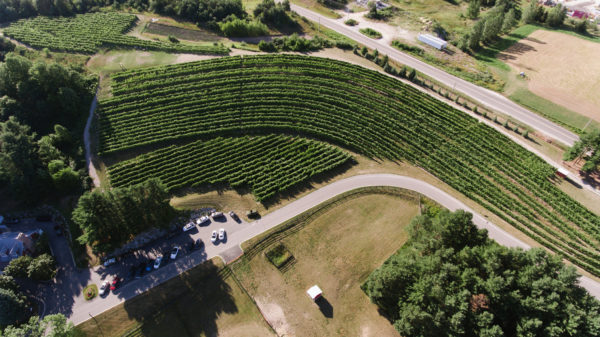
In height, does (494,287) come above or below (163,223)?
above

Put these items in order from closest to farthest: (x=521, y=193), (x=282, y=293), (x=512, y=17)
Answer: (x=282, y=293)
(x=521, y=193)
(x=512, y=17)

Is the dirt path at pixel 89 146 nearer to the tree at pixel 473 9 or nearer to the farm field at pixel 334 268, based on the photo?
the farm field at pixel 334 268

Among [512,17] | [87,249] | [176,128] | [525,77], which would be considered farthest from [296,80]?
[512,17]

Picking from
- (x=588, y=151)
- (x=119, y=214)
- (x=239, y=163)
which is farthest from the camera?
(x=239, y=163)

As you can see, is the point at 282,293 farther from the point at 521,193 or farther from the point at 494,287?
the point at 521,193

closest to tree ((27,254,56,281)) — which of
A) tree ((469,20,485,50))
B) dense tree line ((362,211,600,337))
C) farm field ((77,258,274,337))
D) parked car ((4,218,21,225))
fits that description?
farm field ((77,258,274,337))

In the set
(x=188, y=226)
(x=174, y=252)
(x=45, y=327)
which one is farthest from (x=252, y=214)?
(x=45, y=327)

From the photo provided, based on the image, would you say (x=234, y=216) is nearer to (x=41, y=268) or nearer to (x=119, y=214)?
(x=119, y=214)
